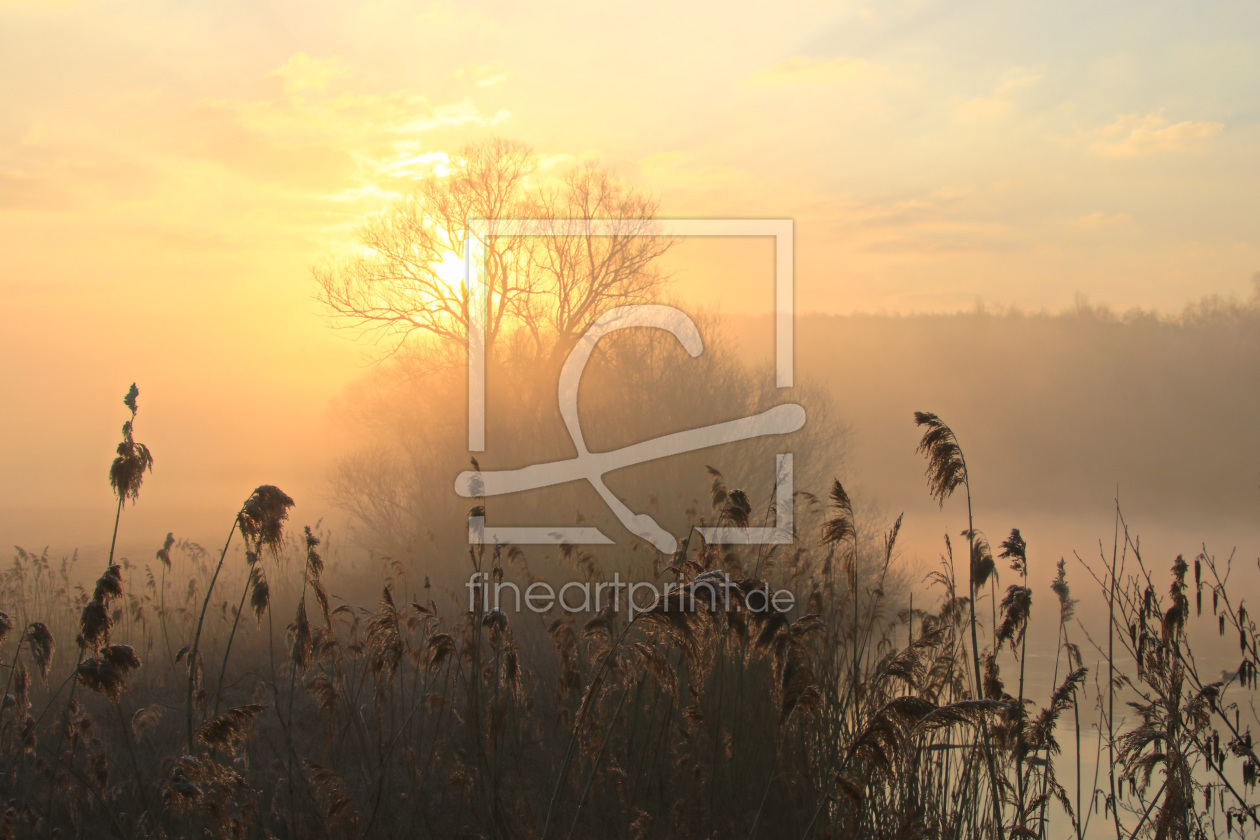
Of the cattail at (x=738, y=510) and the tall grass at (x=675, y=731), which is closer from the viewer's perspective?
the tall grass at (x=675, y=731)

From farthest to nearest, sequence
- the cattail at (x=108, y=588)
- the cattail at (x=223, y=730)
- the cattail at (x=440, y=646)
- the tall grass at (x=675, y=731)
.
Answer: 1. the cattail at (x=440, y=646)
2. the cattail at (x=108, y=588)
3. the tall grass at (x=675, y=731)
4. the cattail at (x=223, y=730)

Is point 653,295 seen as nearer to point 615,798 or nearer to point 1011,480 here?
point 615,798

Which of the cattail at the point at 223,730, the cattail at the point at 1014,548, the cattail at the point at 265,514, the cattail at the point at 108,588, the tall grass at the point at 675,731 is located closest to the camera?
the cattail at the point at 223,730

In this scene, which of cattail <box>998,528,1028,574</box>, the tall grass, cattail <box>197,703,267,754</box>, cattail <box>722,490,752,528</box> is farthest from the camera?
cattail <box>722,490,752,528</box>

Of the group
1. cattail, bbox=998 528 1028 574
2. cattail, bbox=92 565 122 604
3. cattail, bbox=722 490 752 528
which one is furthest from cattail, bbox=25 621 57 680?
cattail, bbox=998 528 1028 574

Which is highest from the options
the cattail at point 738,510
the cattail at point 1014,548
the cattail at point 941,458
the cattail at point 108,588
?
the cattail at point 941,458

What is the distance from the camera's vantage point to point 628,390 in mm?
18125

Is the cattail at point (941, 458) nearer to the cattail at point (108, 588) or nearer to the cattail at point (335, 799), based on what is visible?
the cattail at point (335, 799)

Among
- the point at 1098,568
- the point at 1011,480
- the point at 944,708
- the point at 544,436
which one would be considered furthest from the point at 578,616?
the point at 1011,480

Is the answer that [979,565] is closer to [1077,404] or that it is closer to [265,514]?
[265,514]

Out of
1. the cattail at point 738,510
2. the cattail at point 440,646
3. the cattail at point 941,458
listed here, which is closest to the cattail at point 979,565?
the cattail at point 941,458

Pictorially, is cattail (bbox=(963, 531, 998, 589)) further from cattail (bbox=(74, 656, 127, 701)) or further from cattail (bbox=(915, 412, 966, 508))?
cattail (bbox=(74, 656, 127, 701))

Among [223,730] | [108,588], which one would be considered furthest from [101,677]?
[223,730]

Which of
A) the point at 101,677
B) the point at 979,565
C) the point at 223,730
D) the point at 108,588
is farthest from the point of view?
the point at 979,565
